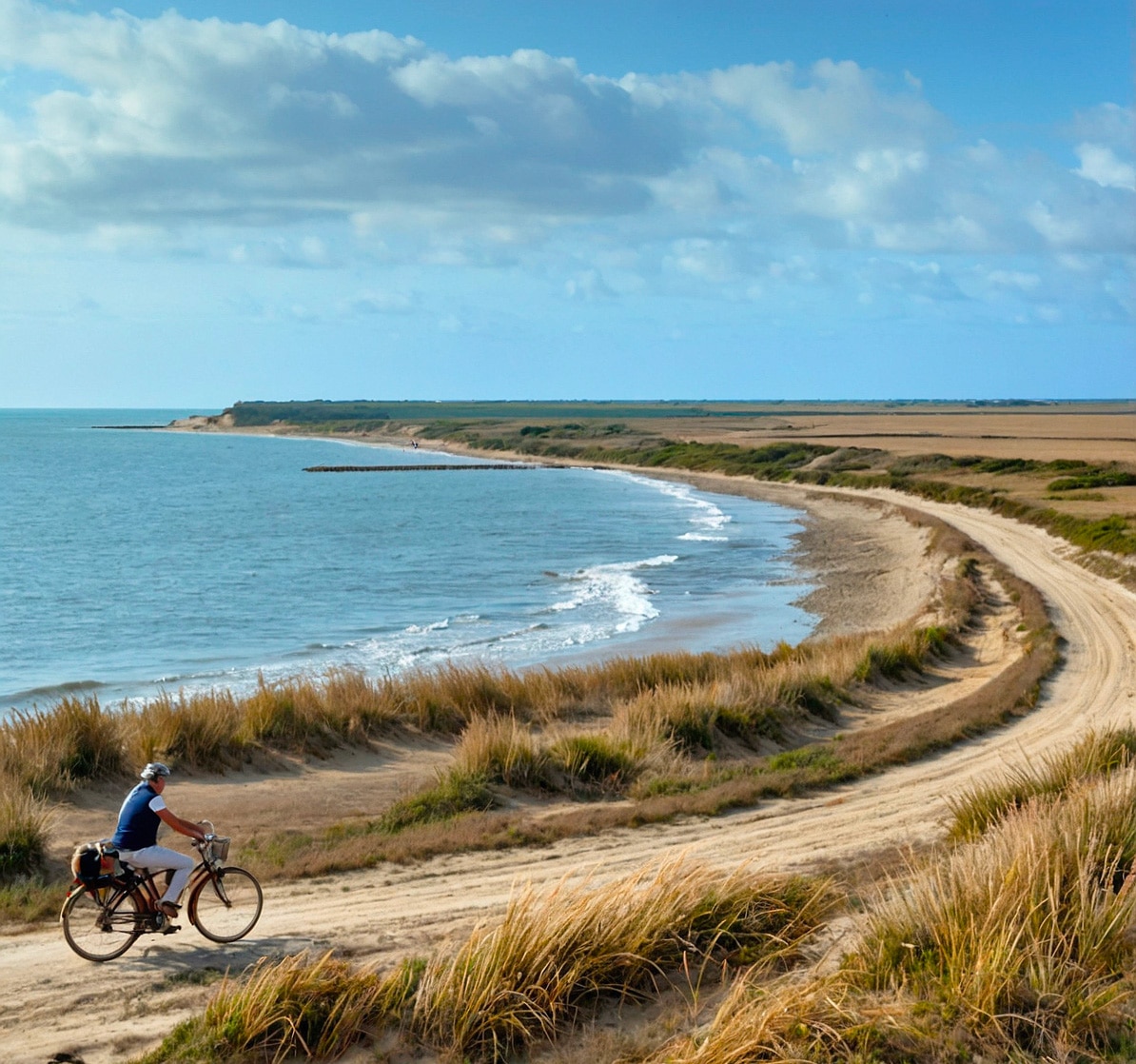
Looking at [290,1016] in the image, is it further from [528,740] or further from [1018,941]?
[528,740]

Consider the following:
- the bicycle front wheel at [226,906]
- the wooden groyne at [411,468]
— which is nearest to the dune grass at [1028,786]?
the bicycle front wheel at [226,906]

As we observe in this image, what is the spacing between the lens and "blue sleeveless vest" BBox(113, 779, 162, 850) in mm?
8188

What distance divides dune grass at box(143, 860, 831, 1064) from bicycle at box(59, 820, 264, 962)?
943 millimetres

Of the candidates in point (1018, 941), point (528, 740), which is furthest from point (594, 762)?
point (1018, 941)

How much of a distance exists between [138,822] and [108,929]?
740 mm

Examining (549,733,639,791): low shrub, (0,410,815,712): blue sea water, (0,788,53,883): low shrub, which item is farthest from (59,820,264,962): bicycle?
(0,410,815,712): blue sea water

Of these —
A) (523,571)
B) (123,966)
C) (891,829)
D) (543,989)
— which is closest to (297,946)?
(123,966)

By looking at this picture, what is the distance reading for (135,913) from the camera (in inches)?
323

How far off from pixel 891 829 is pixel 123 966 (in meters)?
7.36

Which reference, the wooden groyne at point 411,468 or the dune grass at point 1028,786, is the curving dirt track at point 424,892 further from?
the wooden groyne at point 411,468

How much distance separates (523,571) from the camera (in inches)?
1695

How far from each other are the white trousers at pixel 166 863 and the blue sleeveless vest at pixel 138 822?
6 centimetres

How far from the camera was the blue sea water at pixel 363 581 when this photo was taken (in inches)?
1069

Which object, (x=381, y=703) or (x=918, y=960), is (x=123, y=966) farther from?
(x=381, y=703)
